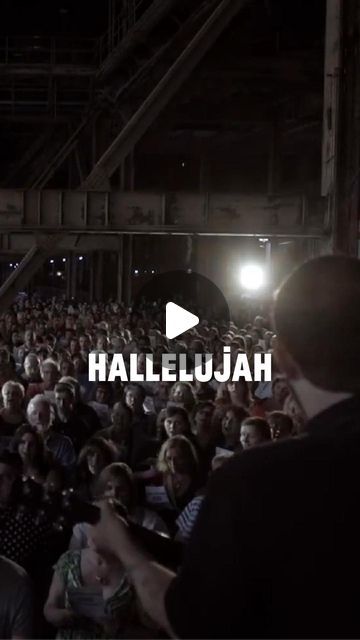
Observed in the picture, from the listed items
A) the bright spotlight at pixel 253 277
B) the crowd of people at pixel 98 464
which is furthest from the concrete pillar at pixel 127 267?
the crowd of people at pixel 98 464

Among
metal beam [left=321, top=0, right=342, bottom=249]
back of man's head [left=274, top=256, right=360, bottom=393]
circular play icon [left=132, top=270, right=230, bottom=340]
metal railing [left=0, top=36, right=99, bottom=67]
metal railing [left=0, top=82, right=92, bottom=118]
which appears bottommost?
circular play icon [left=132, top=270, right=230, bottom=340]

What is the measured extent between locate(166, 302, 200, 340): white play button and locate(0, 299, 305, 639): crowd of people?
252 inches

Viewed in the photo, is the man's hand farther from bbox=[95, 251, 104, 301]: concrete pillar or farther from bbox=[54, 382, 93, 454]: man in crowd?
bbox=[95, 251, 104, 301]: concrete pillar

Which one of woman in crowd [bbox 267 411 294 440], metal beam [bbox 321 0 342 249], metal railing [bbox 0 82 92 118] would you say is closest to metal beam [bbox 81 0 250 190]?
metal beam [bbox 321 0 342 249]

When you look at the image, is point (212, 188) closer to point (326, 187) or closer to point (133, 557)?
point (326, 187)

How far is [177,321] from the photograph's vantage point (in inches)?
964

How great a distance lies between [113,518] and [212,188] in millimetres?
46507

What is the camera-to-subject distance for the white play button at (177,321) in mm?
22438

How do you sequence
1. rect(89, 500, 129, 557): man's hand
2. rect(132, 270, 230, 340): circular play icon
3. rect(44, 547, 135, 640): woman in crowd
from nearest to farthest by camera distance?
rect(89, 500, 129, 557): man's hand, rect(44, 547, 135, 640): woman in crowd, rect(132, 270, 230, 340): circular play icon

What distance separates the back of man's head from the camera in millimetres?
1880

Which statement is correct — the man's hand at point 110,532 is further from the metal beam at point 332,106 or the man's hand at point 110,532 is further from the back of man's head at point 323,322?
the metal beam at point 332,106

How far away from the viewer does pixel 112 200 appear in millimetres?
20953

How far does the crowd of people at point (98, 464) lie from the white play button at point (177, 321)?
21.0 feet

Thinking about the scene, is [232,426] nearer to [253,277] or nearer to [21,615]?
[21,615]
